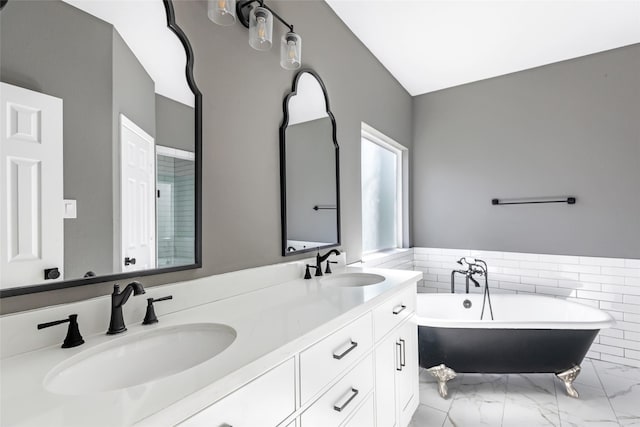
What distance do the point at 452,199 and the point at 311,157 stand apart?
2151 mm

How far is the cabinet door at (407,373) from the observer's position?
5.43 feet

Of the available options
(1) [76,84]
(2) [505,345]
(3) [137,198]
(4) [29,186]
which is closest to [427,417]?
(2) [505,345]

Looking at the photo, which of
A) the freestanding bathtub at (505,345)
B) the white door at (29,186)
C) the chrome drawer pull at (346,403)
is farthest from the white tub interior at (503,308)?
the white door at (29,186)

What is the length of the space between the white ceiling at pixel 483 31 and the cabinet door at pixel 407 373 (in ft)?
6.78

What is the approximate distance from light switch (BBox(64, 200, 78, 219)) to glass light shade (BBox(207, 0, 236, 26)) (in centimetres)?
86

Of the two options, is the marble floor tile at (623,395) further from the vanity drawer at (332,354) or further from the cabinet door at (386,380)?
the vanity drawer at (332,354)

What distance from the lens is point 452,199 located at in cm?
347

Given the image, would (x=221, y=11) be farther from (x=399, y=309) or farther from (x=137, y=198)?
(x=399, y=309)

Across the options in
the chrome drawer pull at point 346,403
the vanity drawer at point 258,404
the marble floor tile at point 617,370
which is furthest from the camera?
the marble floor tile at point 617,370

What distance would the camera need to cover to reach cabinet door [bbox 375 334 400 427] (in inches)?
55.1

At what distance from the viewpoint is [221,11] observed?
3.98ft

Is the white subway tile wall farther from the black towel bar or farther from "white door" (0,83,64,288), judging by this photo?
"white door" (0,83,64,288)

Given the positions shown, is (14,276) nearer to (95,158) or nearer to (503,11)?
(95,158)

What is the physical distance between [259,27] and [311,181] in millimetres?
853
